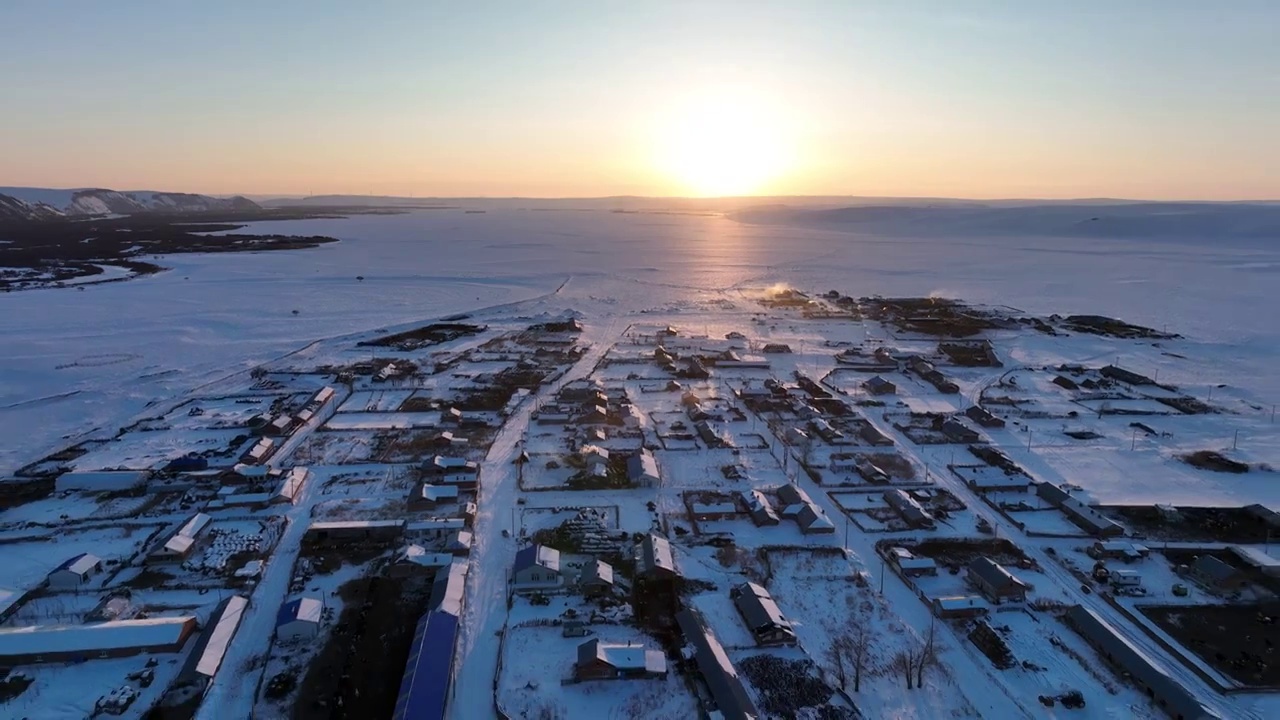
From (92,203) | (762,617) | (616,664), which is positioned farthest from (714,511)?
(92,203)

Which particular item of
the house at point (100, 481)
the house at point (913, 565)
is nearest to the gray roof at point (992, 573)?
the house at point (913, 565)

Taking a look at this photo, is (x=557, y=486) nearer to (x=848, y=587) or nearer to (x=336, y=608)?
(x=336, y=608)

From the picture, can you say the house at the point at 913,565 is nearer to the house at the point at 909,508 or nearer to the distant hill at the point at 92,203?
the house at the point at 909,508

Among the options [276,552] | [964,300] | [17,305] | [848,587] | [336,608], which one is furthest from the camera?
[964,300]

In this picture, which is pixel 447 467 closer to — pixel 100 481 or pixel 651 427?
pixel 651 427

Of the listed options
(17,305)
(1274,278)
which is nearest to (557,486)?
(17,305)
